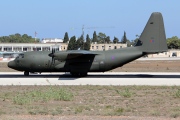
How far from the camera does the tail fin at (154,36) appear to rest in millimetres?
32469

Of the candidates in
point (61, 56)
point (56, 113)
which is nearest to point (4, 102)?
point (56, 113)

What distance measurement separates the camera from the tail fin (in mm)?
32469

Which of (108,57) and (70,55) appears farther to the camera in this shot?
(108,57)

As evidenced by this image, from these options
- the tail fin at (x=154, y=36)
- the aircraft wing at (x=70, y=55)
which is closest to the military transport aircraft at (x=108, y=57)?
the tail fin at (x=154, y=36)

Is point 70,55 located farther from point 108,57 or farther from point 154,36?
point 154,36

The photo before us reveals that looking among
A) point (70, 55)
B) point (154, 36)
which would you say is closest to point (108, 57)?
point (70, 55)

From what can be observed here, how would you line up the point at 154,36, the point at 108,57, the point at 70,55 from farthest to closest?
the point at 154,36, the point at 108,57, the point at 70,55

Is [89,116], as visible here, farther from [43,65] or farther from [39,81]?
[43,65]

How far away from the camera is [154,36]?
1284 inches

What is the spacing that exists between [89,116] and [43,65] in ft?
64.2

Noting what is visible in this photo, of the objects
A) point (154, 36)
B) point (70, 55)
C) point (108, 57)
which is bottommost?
point (108, 57)

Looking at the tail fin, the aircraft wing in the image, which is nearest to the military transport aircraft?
the tail fin

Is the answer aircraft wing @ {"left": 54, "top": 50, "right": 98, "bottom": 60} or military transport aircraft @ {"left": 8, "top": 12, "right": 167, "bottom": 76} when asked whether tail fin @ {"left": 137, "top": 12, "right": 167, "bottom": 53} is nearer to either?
military transport aircraft @ {"left": 8, "top": 12, "right": 167, "bottom": 76}

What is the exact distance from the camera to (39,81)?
94.9 ft
